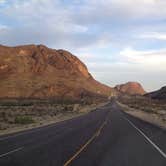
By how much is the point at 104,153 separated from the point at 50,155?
2.05 metres

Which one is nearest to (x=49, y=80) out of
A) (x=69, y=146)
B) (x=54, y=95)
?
(x=54, y=95)

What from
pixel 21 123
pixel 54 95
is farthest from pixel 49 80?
pixel 21 123

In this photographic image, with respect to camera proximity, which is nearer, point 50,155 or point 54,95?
point 50,155

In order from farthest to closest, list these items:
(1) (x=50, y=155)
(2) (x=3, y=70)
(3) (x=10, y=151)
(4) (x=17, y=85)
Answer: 1. (2) (x=3, y=70)
2. (4) (x=17, y=85)
3. (3) (x=10, y=151)
4. (1) (x=50, y=155)

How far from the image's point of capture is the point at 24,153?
16234mm

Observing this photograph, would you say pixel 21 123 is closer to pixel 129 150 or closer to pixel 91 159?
pixel 129 150

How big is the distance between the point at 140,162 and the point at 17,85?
165269mm

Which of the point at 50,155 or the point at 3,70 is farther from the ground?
the point at 3,70

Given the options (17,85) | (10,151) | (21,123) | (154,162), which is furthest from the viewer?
(17,85)

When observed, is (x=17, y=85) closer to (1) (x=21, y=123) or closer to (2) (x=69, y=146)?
(1) (x=21, y=123)

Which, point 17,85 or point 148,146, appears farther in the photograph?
point 17,85

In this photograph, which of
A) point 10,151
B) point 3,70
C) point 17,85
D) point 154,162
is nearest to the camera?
point 154,162

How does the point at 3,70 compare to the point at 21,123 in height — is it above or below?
above

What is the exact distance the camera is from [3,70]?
193m
